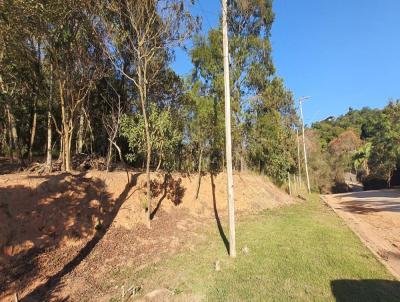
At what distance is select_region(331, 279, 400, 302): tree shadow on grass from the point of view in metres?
6.06

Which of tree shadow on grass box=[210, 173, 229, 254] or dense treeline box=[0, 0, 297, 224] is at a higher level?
dense treeline box=[0, 0, 297, 224]

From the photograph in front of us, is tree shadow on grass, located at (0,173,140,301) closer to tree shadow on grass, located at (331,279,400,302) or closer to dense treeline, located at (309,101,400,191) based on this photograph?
tree shadow on grass, located at (331,279,400,302)

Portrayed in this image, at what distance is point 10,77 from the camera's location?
12359 mm

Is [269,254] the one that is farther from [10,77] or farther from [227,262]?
[10,77]

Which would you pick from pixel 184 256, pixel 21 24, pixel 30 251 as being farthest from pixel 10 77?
pixel 184 256

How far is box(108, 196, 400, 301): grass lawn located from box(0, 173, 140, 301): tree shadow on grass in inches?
67.5

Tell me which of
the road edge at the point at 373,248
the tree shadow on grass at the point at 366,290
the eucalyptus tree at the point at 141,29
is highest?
the eucalyptus tree at the point at 141,29

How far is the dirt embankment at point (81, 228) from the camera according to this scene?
23.4 feet

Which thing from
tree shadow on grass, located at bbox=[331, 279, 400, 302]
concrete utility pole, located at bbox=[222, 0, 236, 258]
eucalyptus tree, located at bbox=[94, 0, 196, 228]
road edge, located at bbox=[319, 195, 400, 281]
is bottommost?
tree shadow on grass, located at bbox=[331, 279, 400, 302]

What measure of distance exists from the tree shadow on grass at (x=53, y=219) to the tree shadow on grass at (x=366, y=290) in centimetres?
569

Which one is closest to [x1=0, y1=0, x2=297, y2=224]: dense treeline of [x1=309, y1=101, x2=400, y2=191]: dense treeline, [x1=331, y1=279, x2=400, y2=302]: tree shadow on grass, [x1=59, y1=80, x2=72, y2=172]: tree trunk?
[x1=59, y1=80, x2=72, y2=172]: tree trunk

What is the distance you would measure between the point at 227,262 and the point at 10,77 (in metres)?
10.4

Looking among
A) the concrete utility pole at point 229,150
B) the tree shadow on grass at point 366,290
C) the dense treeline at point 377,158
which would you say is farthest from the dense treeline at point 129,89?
the dense treeline at point 377,158

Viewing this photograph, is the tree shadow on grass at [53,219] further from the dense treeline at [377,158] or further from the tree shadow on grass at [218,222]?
the dense treeline at [377,158]
